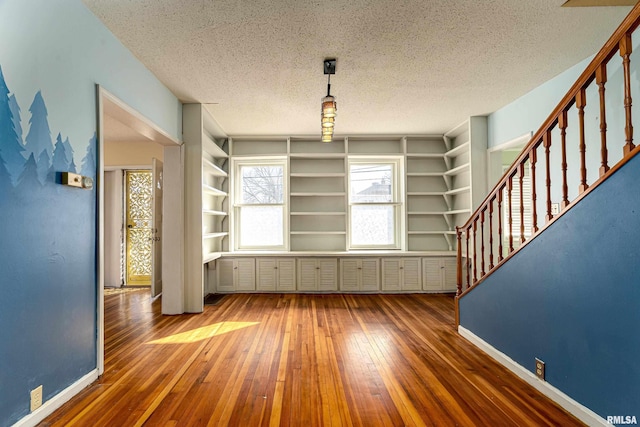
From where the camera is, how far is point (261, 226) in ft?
18.4

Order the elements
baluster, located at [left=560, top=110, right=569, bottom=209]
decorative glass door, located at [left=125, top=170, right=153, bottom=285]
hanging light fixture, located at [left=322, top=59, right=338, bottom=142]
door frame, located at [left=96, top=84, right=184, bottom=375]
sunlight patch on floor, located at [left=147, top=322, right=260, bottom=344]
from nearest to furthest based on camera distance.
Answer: baluster, located at [left=560, top=110, right=569, bottom=209] < door frame, located at [left=96, top=84, right=184, bottom=375] < hanging light fixture, located at [left=322, top=59, right=338, bottom=142] < sunlight patch on floor, located at [left=147, top=322, right=260, bottom=344] < decorative glass door, located at [left=125, top=170, right=153, bottom=285]

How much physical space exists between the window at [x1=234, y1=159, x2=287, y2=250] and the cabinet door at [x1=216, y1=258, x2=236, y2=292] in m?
0.45

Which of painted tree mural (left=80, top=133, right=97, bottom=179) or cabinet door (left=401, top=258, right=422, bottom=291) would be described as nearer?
painted tree mural (left=80, top=133, right=97, bottom=179)

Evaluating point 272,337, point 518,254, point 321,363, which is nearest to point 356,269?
point 272,337

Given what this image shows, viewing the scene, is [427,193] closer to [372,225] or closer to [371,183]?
[371,183]

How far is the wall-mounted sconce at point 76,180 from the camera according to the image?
2.01m

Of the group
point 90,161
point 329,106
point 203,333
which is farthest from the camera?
point 203,333

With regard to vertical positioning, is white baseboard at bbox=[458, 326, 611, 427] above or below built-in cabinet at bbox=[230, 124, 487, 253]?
below

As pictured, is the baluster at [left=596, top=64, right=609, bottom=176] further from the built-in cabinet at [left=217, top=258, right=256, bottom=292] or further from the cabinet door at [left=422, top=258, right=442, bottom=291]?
the built-in cabinet at [left=217, top=258, right=256, bottom=292]

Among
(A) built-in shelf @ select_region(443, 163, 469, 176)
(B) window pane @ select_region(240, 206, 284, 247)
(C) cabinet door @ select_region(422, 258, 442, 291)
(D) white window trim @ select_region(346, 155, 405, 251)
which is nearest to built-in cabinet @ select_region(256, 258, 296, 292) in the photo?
(B) window pane @ select_region(240, 206, 284, 247)

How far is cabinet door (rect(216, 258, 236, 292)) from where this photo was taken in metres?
5.19

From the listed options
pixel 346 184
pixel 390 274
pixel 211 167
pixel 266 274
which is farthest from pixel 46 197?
pixel 390 274

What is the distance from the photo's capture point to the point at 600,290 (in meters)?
1.71

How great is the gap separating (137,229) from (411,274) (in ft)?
16.8
